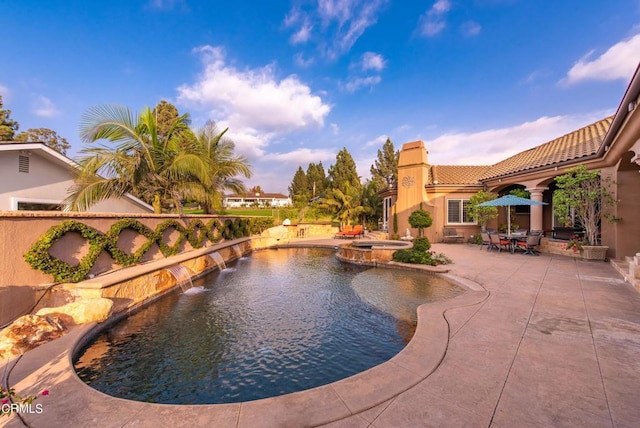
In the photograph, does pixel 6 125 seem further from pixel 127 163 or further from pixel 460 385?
pixel 460 385

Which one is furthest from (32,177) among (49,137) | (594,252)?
(49,137)

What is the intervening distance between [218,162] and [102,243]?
752cm

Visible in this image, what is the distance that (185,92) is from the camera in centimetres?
1536

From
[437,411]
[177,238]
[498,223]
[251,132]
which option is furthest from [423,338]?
[251,132]

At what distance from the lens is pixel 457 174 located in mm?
19625

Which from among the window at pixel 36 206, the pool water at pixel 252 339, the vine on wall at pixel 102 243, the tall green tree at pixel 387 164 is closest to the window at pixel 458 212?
the pool water at pixel 252 339

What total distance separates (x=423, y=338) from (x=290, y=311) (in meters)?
3.20

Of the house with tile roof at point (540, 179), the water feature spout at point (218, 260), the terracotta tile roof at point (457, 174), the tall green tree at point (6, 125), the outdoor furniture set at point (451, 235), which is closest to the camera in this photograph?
the house with tile roof at point (540, 179)

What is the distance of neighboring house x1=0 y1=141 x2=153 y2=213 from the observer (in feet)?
29.2

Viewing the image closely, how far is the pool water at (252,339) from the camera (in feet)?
12.1

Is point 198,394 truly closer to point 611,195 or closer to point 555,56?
point 611,195

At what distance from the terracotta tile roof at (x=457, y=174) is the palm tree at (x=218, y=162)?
12.3 metres

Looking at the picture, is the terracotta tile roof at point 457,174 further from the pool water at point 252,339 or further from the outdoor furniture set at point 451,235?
the pool water at point 252,339

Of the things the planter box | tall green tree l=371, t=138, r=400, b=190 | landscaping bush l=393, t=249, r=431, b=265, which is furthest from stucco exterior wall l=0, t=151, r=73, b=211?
tall green tree l=371, t=138, r=400, b=190
